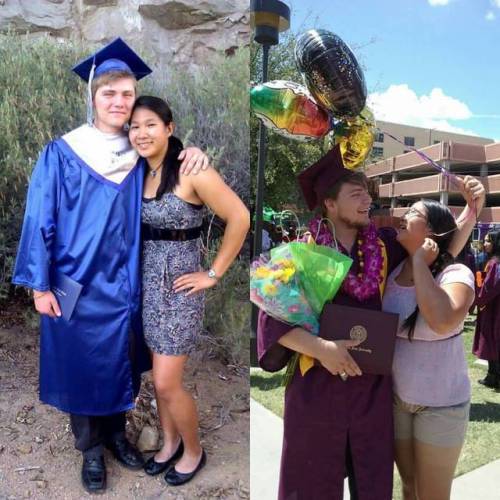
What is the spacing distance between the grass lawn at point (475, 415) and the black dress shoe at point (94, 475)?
65 centimetres

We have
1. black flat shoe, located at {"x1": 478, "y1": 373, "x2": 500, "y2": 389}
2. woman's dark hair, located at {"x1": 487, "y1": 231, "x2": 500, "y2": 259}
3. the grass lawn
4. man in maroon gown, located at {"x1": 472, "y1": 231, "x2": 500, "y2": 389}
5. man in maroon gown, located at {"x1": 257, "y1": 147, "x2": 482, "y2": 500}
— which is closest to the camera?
man in maroon gown, located at {"x1": 257, "y1": 147, "x2": 482, "y2": 500}

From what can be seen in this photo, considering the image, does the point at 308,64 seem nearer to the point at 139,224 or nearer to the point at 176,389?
the point at 139,224

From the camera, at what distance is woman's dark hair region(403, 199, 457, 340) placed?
1545mm

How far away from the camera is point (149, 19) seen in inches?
79.7

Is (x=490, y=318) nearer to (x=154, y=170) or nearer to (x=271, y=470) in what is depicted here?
(x=271, y=470)

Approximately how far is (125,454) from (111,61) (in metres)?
1.40

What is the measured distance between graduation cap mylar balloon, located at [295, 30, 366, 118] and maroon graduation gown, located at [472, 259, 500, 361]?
7.68ft

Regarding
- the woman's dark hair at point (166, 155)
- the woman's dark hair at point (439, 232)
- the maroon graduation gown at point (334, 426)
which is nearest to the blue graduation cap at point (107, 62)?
the woman's dark hair at point (166, 155)

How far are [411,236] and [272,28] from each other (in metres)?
0.84

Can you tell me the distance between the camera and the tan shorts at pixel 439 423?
5.05 ft

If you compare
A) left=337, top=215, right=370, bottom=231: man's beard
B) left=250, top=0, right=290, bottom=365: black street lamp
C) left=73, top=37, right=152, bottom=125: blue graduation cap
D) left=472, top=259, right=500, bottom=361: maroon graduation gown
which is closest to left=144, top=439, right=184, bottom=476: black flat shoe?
left=250, top=0, right=290, bottom=365: black street lamp

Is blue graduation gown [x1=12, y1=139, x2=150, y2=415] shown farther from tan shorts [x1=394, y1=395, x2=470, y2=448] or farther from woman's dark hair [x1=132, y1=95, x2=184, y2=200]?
tan shorts [x1=394, y1=395, x2=470, y2=448]

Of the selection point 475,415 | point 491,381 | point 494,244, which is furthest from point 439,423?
point 491,381

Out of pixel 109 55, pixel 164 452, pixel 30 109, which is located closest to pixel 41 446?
pixel 164 452
